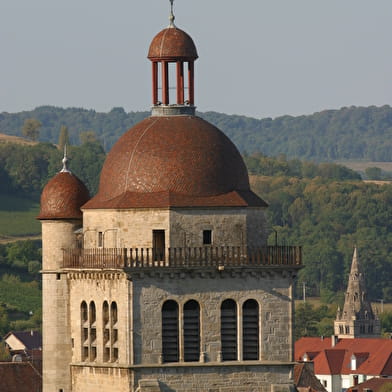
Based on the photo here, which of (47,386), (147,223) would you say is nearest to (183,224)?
(147,223)

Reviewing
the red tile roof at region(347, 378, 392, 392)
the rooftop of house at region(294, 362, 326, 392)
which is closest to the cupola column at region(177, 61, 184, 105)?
the rooftop of house at region(294, 362, 326, 392)

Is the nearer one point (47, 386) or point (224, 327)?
point (224, 327)

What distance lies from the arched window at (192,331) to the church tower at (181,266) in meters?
0.03

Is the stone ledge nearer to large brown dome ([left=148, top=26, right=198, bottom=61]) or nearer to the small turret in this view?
the small turret

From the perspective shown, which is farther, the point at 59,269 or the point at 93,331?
the point at 59,269

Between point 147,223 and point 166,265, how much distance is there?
134cm

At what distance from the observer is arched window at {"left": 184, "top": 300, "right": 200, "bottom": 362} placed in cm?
6581

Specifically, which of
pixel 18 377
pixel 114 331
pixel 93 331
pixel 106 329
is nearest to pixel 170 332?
pixel 114 331

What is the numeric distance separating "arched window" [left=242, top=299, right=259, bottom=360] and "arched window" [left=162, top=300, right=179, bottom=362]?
212 centimetres

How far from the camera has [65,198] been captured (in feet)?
233

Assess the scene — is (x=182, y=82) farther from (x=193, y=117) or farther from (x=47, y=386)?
(x=47, y=386)

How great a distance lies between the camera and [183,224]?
6550 cm

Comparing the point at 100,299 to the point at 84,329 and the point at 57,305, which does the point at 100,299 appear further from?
the point at 57,305

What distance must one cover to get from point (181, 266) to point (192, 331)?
6.45 ft
